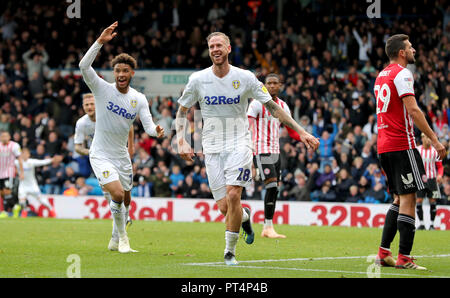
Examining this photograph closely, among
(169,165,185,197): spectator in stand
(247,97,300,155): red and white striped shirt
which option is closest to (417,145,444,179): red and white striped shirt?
(247,97,300,155): red and white striped shirt

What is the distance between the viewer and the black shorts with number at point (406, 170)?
8.70 m

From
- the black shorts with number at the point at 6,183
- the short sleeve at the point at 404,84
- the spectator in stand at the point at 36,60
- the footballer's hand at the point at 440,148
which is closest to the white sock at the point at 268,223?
the short sleeve at the point at 404,84

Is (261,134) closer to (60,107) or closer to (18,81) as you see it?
(60,107)

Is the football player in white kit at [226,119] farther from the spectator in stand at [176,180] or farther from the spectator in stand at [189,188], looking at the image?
the spectator in stand at [176,180]

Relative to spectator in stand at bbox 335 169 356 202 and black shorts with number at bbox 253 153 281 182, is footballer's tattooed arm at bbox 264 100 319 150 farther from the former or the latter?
spectator in stand at bbox 335 169 356 202

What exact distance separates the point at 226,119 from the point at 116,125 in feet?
7.69

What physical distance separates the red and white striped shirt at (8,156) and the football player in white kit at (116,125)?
12767 mm

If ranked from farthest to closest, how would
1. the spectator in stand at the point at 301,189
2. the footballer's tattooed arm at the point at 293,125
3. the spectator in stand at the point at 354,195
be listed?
1. the spectator in stand at the point at 301,189
2. the spectator in stand at the point at 354,195
3. the footballer's tattooed arm at the point at 293,125

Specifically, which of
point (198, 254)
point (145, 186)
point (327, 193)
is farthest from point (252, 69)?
point (198, 254)

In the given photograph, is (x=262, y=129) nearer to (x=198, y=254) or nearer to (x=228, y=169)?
(x=198, y=254)

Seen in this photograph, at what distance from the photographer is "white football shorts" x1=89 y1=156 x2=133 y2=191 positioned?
10.6 meters

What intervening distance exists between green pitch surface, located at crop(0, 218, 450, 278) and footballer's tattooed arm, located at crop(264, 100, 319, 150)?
4.45 ft

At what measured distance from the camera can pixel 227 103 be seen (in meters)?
9.02
